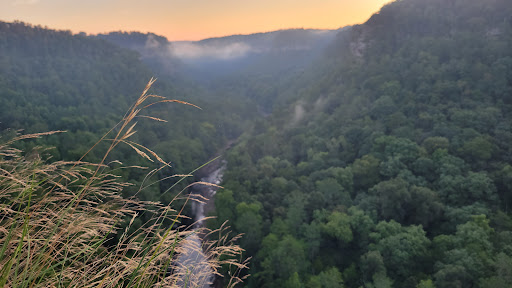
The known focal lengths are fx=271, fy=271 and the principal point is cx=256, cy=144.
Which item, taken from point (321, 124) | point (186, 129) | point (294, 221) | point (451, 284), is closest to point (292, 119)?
point (321, 124)

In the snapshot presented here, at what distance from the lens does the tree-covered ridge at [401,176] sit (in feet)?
57.5

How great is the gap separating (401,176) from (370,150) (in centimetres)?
690

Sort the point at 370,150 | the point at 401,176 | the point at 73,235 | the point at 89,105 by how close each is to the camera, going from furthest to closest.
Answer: the point at 89,105, the point at 370,150, the point at 401,176, the point at 73,235

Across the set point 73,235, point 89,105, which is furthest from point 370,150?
point 89,105

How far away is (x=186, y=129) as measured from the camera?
59.9 m

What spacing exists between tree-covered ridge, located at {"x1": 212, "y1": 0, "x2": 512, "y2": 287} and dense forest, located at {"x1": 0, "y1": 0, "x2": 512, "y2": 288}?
13 cm

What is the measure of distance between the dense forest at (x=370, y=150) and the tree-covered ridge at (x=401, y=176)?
13 centimetres

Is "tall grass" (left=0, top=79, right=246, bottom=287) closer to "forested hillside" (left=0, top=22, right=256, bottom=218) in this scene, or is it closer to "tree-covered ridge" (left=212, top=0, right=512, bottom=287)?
"tree-covered ridge" (left=212, top=0, right=512, bottom=287)

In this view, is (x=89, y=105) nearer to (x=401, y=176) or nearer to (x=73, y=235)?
(x=401, y=176)

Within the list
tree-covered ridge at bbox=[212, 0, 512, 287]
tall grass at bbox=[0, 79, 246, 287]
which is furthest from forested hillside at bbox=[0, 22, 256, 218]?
tall grass at bbox=[0, 79, 246, 287]

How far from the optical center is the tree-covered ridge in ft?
57.5

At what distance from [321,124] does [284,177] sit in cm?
1617

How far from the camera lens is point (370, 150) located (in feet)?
103

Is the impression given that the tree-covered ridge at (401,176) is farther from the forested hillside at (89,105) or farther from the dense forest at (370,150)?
the forested hillside at (89,105)
